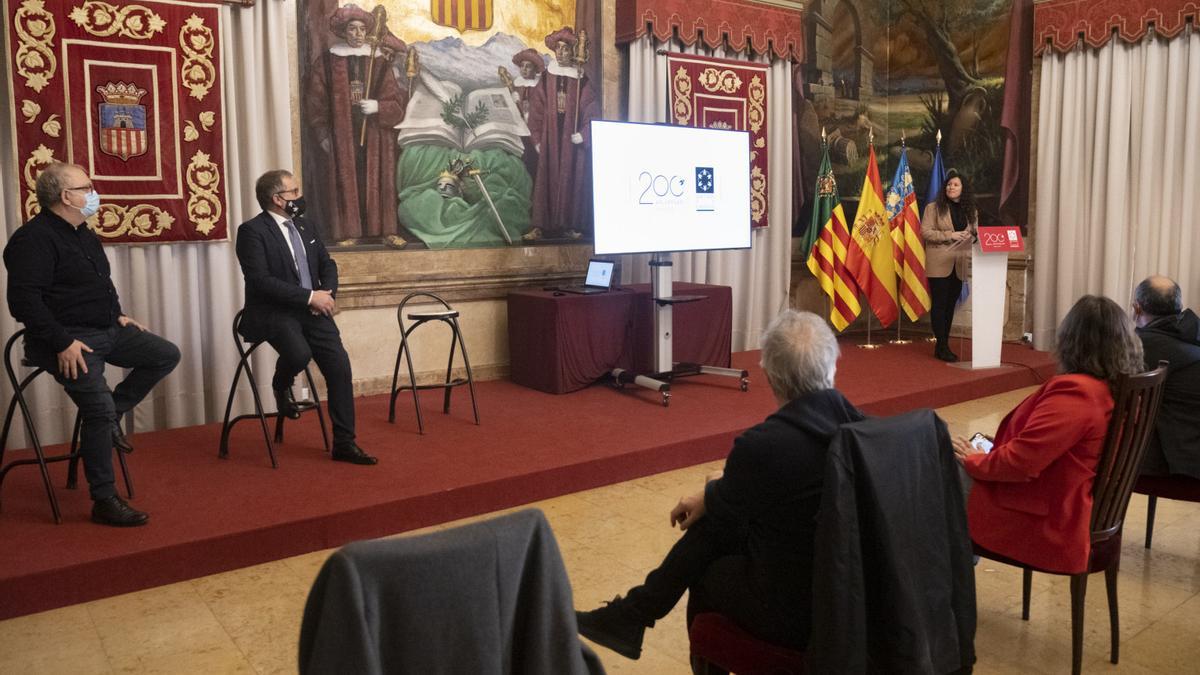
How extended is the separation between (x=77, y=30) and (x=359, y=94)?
1.56 metres

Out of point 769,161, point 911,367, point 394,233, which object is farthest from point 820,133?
point 394,233

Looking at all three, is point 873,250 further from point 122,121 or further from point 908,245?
point 122,121

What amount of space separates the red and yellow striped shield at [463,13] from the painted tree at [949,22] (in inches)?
164

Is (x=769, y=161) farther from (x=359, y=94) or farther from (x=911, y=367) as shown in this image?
(x=359, y=94)

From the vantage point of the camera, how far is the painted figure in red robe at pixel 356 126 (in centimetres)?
587

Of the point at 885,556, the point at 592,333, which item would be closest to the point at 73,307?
the point at 592,333

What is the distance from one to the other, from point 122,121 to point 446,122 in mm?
1956

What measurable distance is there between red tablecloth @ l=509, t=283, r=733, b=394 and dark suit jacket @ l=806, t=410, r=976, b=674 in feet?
13.4

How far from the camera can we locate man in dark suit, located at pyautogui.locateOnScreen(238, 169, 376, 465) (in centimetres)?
455

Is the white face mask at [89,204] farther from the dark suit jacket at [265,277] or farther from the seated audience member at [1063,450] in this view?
the seated audience member at [1063,450]

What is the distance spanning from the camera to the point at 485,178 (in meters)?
6.58

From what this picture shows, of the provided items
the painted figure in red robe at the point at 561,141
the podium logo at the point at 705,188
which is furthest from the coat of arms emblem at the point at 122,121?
the podium logo at the point at 705,188

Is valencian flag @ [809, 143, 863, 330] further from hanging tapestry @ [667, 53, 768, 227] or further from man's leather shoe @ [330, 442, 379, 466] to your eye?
man's leather shoe @ [330, 442, 379, 466]

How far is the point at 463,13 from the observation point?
20.9 ft
